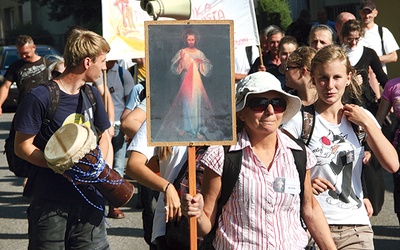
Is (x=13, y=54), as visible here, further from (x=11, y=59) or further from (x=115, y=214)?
(x=115, y=214)

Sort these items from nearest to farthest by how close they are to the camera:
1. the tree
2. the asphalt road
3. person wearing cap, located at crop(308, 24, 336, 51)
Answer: person wearing cap, located at crop(308, 24, 336, 51), the asphalt road, the tree

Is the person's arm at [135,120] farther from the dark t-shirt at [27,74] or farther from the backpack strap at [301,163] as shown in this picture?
the dark t-shirt at [27,74]

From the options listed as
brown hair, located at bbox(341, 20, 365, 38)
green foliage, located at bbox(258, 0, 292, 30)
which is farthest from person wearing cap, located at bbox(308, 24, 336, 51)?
green foliage, located at bbox(258, 0, 292, 30)

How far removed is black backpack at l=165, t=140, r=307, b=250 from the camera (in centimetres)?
409

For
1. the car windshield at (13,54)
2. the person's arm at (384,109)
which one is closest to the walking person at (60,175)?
the person's arm at (384,109)

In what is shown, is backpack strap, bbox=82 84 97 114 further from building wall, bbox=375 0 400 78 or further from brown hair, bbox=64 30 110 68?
building wall, bbox=375 0 400 78

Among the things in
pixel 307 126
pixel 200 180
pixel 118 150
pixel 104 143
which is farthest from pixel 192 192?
pixel 118 150

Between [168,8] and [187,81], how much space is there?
924 millimetres

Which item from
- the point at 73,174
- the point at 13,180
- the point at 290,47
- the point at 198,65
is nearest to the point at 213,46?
the point at 198,65

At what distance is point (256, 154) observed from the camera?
4176 mm

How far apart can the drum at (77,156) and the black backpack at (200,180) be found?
61cm

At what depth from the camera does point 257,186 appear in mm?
4086

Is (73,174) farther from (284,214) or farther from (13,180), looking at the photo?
(13,180)

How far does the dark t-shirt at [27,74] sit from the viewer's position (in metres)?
10.6
